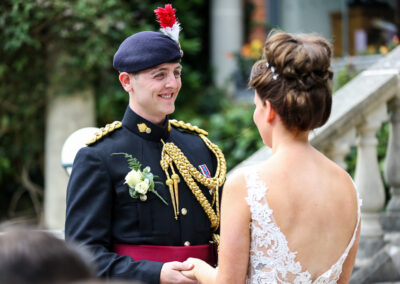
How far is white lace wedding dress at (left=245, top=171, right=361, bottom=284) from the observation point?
7.07 ft

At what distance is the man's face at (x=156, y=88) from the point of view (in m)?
2.65

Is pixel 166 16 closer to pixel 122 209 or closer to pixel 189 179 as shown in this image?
pixel 189 179

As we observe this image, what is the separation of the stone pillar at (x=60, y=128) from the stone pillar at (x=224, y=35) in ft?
9.47

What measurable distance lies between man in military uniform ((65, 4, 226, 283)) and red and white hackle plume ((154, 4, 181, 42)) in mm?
50

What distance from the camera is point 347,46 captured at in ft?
32.1

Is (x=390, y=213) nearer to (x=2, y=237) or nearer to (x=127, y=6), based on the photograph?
(x=2, y=237)

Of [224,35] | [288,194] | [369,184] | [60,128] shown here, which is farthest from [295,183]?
[224,35]

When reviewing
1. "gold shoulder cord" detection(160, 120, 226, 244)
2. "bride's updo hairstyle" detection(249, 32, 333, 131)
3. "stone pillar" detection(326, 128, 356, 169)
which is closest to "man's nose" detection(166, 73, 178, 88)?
"gold shoulder cord" detection(160, 120, 226, 244)

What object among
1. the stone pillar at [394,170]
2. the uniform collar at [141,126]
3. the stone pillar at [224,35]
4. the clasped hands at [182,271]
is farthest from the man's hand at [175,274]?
the stone pillar at [224,35]

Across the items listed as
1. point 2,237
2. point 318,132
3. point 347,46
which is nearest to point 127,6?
point 347,46

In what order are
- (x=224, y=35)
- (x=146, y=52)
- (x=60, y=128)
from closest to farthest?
1. (x=146, y=52)
2. (x=60, y=128)
3. (x=224, y=35)

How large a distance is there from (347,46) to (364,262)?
6397 millimetres

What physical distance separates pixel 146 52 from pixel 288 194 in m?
0.88

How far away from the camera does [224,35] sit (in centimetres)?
996
